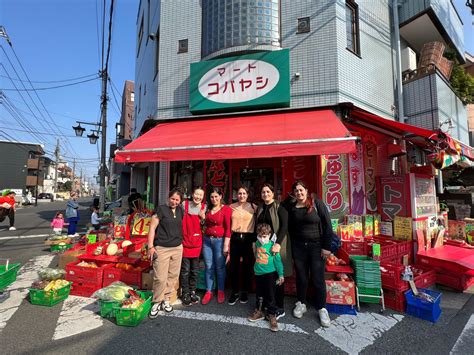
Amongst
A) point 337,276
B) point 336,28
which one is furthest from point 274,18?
point 337,276

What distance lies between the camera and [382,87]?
7.39 meters

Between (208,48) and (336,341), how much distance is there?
753 cm

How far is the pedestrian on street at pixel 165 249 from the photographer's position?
12.4ft

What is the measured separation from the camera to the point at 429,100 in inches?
281

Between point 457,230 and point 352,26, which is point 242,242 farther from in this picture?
point 352,26

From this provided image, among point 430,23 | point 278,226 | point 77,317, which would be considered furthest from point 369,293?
point 430,23

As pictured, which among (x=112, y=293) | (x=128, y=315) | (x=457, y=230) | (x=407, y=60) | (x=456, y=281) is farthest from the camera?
(x=407, y=60)

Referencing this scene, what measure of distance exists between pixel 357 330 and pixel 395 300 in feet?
3.42

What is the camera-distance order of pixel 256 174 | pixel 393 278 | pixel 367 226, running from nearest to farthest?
pixel 393 278, pixel 367 226, pixel 256 174

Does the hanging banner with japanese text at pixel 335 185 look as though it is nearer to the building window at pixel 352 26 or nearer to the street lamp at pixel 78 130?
the building window at pixel 352 26

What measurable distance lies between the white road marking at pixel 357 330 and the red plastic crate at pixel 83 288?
392 cm

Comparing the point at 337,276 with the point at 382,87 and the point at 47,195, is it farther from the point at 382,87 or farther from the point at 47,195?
the point at 47,195

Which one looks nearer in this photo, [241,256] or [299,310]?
[299,310]

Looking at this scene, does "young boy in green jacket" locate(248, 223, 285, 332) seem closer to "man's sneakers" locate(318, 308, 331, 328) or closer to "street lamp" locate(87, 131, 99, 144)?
"man's sneakers" locate(318, 308, 331, 328)
